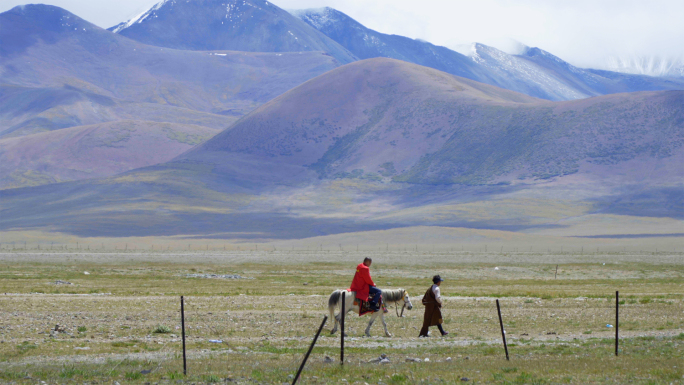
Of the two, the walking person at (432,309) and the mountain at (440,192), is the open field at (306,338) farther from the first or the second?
the mountain at (440,192)

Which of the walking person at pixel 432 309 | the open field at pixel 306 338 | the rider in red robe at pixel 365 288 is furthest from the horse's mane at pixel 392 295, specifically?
the walking person at pixel 432 309

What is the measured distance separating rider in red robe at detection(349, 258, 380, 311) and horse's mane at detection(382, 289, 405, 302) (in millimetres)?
1180

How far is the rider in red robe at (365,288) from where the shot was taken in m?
20.0

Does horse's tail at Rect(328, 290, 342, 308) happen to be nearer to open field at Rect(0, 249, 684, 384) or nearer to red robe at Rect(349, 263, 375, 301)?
red robe at Rect(349, 263, 375, 301)

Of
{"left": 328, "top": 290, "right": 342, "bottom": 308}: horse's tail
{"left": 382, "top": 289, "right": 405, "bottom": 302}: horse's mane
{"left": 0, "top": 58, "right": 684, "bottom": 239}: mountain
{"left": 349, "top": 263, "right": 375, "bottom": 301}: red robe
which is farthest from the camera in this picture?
{"left": 0, "top": 58, "right": 684, "bottom": 239}: mountain

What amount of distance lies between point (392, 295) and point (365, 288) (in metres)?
1.69

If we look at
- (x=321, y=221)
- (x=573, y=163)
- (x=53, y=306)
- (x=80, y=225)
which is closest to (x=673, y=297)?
(x=53, y=306)

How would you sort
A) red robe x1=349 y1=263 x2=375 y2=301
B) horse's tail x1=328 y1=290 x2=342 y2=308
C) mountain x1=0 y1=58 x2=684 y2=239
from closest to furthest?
1. red robe x1=349 y1=263 x2=375 y2=301
2. horse's tail x1=328 y1=290 x2=342 y2=308
3. mountain x1=0 y1=58 x2=684 y2=239

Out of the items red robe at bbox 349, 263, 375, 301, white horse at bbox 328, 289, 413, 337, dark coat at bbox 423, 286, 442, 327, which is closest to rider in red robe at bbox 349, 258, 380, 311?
red robe at bbox 349, 263, 375, 301

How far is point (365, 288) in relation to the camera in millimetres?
20078

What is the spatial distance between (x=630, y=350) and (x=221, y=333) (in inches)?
431

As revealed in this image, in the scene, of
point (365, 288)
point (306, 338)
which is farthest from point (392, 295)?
point (306, 338)

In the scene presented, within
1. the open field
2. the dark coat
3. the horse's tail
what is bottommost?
the open field

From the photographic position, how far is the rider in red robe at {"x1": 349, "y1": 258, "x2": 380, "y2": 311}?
20047mm
